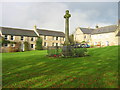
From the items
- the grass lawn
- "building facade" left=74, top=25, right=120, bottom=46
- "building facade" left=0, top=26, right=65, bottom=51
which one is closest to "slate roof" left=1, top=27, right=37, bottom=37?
"building facade" left=0, top=26, right=65, bottom=51

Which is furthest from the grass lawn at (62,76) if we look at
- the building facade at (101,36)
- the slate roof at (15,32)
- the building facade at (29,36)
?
the building facade at (101,36)

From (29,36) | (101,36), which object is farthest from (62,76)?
(101,36)

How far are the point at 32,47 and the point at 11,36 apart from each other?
7947 millimetres

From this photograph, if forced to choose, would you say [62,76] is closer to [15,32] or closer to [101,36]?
[15,32]

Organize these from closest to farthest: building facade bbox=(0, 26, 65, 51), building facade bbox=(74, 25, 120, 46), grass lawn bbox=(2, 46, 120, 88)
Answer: grass lawn bbox=(2, 46, 120, 88) → building facade bbox=(0, 26, 65, 51) → building facade bbox=(74, 25, 120, 46)

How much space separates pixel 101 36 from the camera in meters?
44.2

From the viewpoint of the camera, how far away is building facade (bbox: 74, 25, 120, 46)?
40009 mm

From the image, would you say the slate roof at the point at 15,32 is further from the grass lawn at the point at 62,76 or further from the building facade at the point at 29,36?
the grass lawn at the point at 62,76

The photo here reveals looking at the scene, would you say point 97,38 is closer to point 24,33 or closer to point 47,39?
point 47,39

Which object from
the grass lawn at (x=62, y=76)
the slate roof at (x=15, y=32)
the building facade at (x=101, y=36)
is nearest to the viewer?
the grass lawn at (x=62, y=76)

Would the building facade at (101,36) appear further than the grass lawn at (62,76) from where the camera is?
Yes

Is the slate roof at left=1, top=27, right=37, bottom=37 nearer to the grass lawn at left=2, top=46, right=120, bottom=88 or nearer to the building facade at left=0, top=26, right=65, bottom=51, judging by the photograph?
the building facade at left=0, top=26, right=65, bottom=51

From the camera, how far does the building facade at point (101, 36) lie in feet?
131

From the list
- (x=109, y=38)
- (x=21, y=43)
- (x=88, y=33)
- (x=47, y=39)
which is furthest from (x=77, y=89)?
(x=88, y=33)
